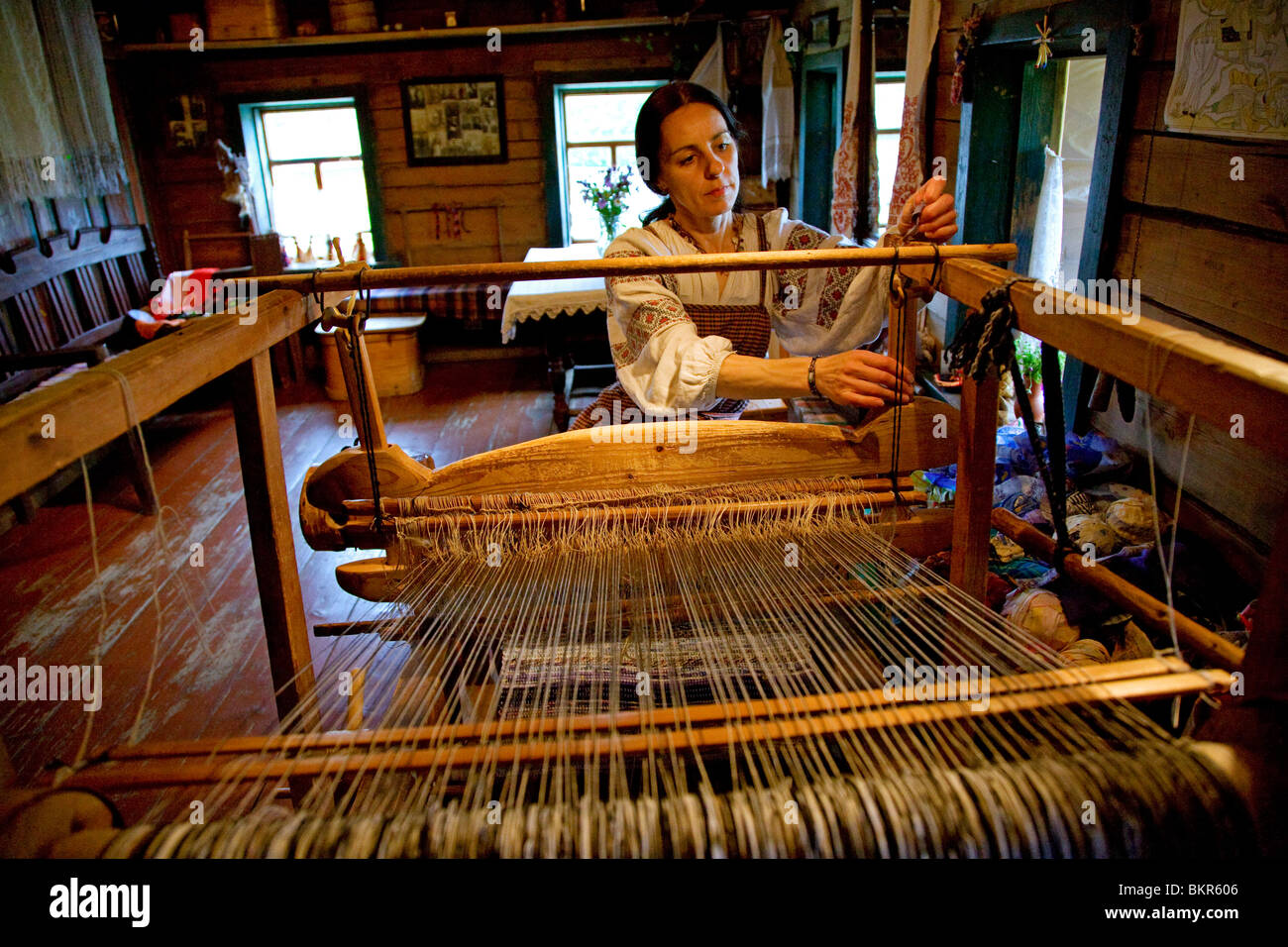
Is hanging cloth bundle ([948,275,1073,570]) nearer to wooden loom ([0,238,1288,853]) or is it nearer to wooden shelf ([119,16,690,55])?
wooden loom ([0,238,1288,853])

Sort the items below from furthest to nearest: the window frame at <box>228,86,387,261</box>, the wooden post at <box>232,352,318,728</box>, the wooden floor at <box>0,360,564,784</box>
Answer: the window frame at <box>228,86,387,261</box> → the wooden floor at <box>0,360,564,784</box> → the wooden post at <box>232,352,318,728</box>

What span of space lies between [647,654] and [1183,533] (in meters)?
1.40

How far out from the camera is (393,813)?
806mm

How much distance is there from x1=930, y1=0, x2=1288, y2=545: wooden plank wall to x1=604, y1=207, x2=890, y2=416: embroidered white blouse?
2.24 feet

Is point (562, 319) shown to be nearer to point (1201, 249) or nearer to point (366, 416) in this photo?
point (366, 416)

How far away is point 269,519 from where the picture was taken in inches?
54.9

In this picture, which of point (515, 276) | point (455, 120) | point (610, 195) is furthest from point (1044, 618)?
point (455, 120)

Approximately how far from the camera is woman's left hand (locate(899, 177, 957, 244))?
151cm

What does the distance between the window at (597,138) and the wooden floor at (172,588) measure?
228 centimetres

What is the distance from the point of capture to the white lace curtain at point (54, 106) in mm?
4262

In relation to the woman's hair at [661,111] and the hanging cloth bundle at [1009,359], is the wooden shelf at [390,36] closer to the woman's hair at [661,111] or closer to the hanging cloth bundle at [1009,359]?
the woman's hair at [661,111]

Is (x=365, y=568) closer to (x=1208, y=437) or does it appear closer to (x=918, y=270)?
(x=918, y=270)

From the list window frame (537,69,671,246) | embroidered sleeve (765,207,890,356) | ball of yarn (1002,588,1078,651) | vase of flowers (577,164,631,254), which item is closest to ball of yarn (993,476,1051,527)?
ball of yarn (1002,588,1078,651)
